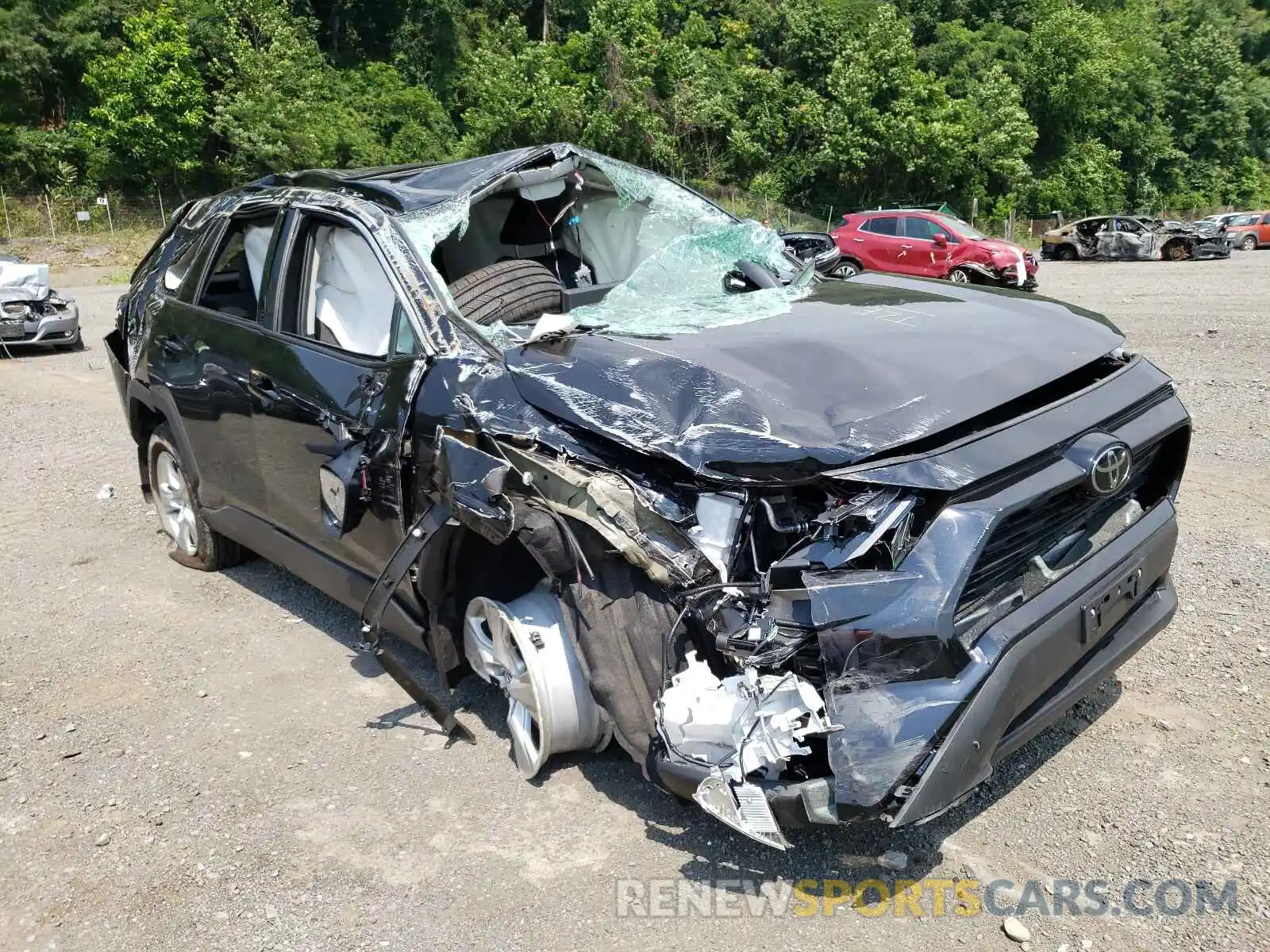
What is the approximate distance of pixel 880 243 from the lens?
69.2 ft

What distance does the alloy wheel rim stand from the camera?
5230mm

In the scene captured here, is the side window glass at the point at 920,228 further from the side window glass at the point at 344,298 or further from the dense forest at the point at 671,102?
the dense forest at the point at 671,102

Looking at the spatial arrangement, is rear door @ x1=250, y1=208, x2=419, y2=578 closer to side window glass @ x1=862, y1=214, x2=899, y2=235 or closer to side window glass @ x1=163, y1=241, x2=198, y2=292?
side window glass @ x1=163, y1=241, x2=198, y2=292

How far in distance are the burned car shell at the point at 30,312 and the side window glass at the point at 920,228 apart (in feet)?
48.9

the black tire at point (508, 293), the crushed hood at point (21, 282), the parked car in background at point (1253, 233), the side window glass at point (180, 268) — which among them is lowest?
the parked car in background at point (1253, 233)

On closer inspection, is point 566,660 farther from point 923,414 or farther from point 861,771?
point 923,414

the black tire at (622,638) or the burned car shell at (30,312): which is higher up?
the black tire at (622,638)

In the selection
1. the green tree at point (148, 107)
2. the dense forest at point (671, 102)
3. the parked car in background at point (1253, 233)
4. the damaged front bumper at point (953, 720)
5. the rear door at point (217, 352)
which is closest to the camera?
the damaged front bumper at point (953, 720)

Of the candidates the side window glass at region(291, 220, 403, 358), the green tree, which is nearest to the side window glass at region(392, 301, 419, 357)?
the side window glass at region(291, 220, 403, 358)

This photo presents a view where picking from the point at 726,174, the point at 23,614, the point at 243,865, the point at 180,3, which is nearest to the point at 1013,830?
the point at 243,865

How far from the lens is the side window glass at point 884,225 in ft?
68.8

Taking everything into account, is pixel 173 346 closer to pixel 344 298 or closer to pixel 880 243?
pixel 344 298

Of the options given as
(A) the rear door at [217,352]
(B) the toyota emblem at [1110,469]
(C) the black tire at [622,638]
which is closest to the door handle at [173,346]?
(A) the rear door at [217,352]

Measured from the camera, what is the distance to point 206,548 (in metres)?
5.15
